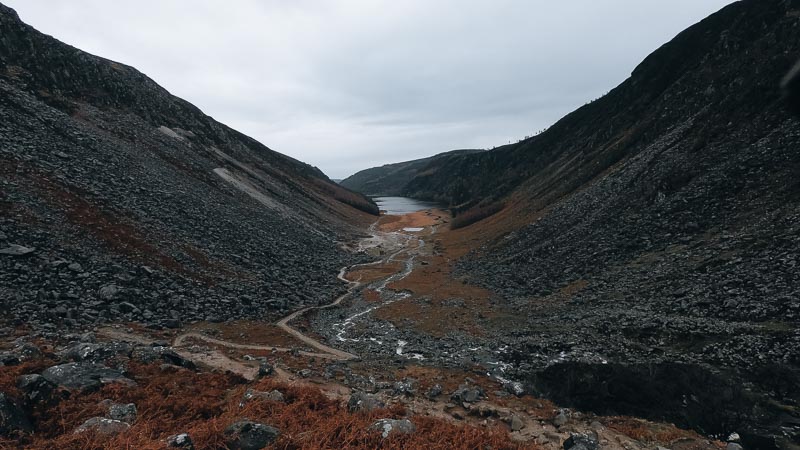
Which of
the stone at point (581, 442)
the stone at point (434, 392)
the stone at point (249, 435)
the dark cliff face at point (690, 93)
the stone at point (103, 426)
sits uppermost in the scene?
the dark cliff face at point (690, 93)

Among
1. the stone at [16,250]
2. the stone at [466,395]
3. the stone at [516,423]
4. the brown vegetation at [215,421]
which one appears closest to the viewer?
the brown vegetation at [215,421]

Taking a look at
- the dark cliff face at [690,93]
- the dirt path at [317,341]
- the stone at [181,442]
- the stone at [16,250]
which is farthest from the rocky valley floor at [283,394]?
the dark cliff face at [690,93]

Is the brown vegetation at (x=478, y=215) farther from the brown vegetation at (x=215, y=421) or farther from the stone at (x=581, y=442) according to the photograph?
the brown vegetation at (x=215, y=421)

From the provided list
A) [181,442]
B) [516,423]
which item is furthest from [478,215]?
[181,442]

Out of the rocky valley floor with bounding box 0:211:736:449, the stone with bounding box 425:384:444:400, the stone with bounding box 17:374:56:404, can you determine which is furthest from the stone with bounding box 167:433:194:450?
the stone with bounding box 425:384:444:400

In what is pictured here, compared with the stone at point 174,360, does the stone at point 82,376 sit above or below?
above

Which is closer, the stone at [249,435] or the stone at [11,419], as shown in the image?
the stone at [11,419]

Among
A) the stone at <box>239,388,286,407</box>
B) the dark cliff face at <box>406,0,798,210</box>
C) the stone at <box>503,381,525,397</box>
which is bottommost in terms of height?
the stone at <box>503,381,525,397</box>

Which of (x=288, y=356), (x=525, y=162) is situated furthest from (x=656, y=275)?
(x=525, y=162)

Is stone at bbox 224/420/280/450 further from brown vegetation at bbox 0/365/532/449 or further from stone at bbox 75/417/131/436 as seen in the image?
stone at bbox 75/417/131/436
